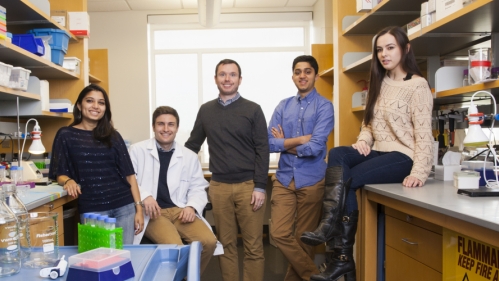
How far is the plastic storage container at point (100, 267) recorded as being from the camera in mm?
911

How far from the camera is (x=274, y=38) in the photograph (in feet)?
19.5

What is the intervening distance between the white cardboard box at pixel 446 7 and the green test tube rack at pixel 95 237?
1.72 meters

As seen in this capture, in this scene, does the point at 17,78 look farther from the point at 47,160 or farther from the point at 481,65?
the point at 481,65

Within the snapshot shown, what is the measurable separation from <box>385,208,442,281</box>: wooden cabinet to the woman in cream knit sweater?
0.17 m

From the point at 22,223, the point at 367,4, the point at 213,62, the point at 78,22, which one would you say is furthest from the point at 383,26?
the point at 213,62

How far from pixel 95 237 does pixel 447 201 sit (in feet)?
3.69

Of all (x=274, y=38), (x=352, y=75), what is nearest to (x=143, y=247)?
(x=352, y=75)

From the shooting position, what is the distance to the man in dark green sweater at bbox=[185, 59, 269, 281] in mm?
2523

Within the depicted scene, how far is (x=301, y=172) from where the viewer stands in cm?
263

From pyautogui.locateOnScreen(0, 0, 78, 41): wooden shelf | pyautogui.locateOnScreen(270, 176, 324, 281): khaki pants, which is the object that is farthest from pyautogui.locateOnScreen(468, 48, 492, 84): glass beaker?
pyautogui.locateOnScreen(0, 0, 78, 41): wooden shelf

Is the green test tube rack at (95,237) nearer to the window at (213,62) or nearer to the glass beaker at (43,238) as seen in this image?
the glass beaker at (43,238)

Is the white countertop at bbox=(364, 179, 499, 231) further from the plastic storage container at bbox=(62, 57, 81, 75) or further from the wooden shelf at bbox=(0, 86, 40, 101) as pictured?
the plastic storage container at bbox=(62, 57, 81, 75)

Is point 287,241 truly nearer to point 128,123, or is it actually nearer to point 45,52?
point 45,52

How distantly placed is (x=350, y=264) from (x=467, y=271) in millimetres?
623
